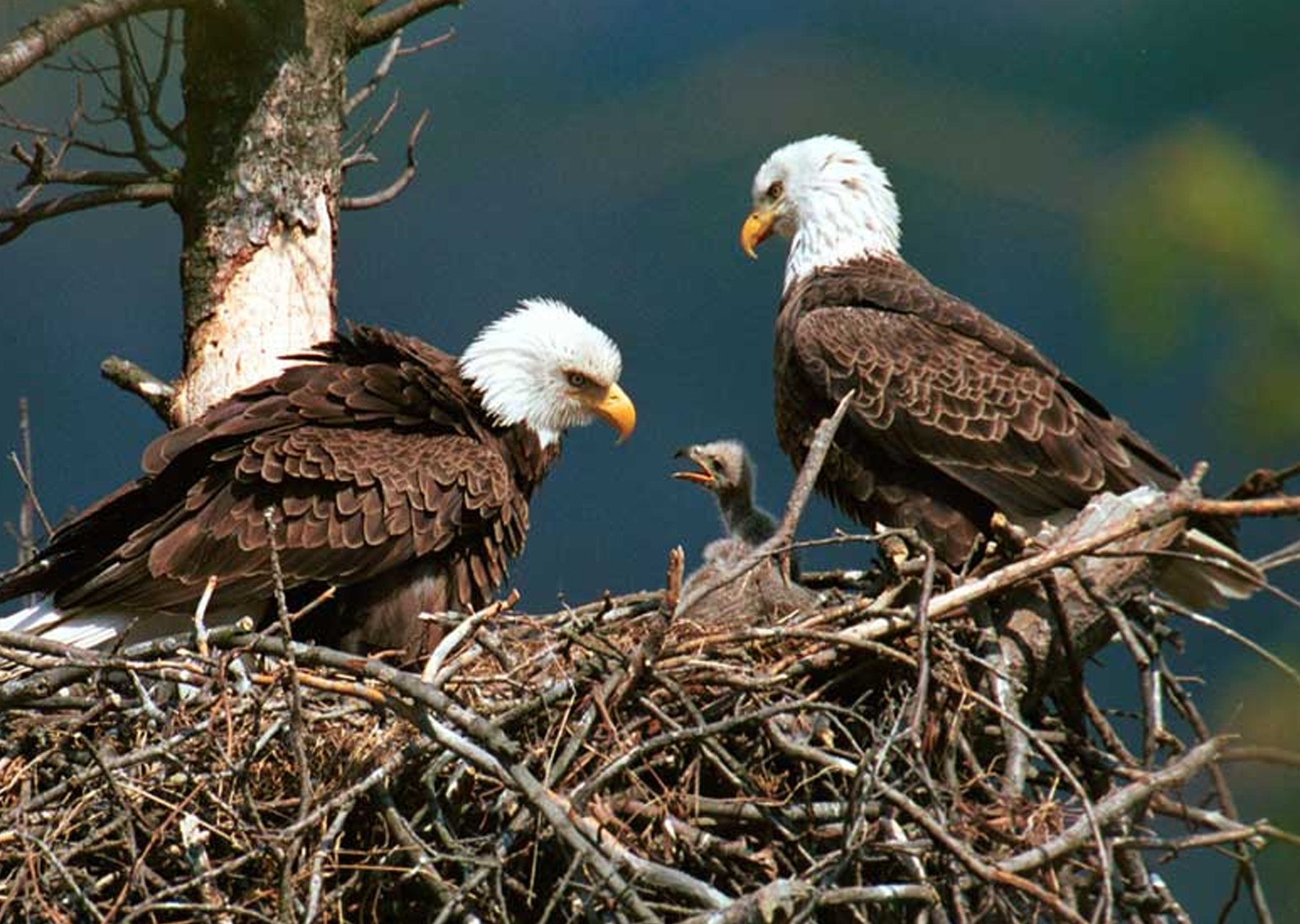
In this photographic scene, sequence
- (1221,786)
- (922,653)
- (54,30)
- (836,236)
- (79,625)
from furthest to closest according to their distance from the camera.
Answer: (836,236)
(79,625)
(54,30)
(922,653)
(1221,786)

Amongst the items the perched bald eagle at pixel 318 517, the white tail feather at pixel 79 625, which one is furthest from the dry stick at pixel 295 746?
the white tail feather at pixel 79 625

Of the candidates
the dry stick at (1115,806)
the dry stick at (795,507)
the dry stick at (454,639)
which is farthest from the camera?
the dry stick at (795,507)

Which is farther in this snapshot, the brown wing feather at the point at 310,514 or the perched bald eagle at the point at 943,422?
the perched bald eagle at the point at 943,422

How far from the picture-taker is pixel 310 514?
5035mm

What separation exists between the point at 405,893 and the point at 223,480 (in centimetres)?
177

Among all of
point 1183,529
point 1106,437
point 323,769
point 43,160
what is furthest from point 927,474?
point 43,160

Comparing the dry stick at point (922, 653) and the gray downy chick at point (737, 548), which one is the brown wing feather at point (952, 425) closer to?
the gray downy chick at point (737, 548)

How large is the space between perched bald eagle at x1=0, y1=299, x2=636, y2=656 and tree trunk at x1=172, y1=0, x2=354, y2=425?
0.23 m

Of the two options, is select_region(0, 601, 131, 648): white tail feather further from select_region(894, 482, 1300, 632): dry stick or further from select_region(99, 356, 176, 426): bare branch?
select_region(894, 482, 1300, 632): dry stick

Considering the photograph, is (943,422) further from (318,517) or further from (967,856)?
(967,856)

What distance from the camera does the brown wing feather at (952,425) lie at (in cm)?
537

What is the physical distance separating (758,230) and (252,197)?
2.04 meters

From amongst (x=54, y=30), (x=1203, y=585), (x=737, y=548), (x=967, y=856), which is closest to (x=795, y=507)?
(x=737, y=548)

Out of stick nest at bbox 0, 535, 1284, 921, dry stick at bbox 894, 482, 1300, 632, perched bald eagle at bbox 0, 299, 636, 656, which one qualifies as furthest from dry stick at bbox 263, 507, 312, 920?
perched bald eagle at bbox 0, 299, 636, 656
